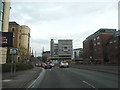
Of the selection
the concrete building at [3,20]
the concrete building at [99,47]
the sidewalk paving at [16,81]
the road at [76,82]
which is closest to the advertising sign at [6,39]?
the sidewalk paving at [16,81]

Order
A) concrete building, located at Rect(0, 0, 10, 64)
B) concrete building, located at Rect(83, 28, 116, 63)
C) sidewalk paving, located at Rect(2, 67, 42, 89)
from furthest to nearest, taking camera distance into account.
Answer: concrete building, located at Rect(83, 28, 116, 63) → concrete building, located at Rect(0, 0, 10, 64) → sidewalk paving, located at Rect(2, 67, 42, 89)

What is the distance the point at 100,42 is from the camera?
10000 centimetres

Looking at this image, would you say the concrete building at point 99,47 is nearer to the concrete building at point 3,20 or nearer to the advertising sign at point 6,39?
the concrete building at point 3,20

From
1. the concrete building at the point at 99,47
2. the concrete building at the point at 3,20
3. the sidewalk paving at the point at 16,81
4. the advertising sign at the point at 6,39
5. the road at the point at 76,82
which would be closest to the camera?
the road at the point at 76,82

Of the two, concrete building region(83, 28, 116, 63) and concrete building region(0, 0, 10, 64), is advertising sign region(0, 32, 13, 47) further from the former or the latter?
concrete building region(83, 28, 116, 63)

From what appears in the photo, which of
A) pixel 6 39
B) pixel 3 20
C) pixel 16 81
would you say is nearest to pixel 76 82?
pixel 16 81

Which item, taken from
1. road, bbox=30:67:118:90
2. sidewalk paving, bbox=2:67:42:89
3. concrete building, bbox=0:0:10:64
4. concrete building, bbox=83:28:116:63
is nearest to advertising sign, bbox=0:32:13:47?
sidewalk paving, bbox=2:67:42:89

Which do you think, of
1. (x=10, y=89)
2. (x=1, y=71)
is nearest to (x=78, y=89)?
(x=10, y=89)

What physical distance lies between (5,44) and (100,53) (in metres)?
82.0

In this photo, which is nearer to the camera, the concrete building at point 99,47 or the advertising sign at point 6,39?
the advertising sign at point 6,39

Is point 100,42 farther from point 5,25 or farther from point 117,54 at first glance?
point 5,25

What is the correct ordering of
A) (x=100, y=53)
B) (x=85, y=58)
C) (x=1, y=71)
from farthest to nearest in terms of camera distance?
(x=85, y=58), (x=100, y=53), (x=1, y=71)

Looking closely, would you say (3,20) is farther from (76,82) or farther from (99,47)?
(99,47)

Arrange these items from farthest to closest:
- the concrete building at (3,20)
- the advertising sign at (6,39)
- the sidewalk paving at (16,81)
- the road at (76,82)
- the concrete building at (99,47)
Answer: the concrete building at (99,47) < the concrete building at (3,20) < the advertising sign at (6,39) < the sidewalk paving at (16,81) < the road at (76,82)
